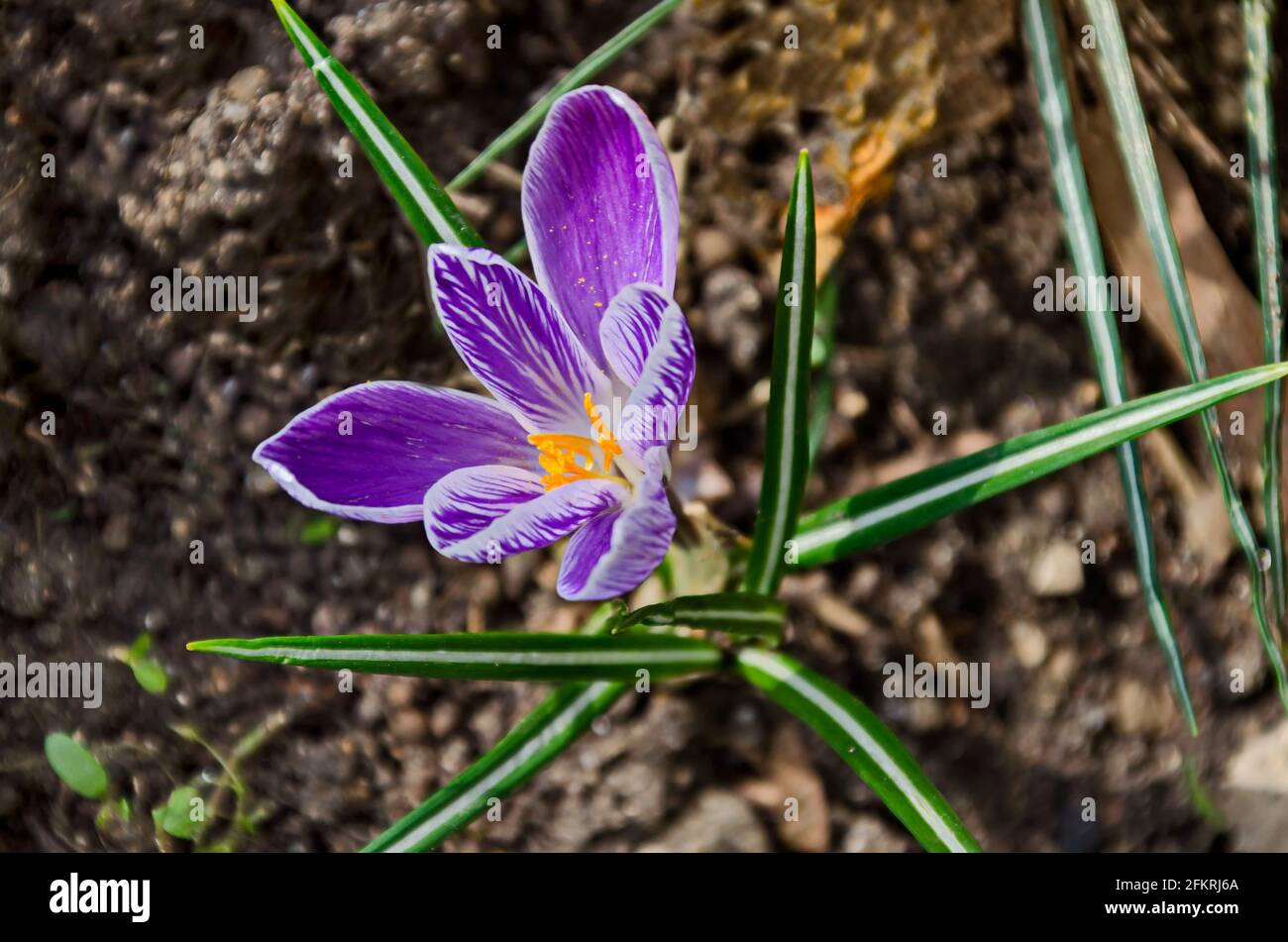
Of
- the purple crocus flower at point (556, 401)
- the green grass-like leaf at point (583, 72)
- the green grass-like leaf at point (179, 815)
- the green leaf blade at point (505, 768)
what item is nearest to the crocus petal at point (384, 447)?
the purple crocus flower at point (556, 401)

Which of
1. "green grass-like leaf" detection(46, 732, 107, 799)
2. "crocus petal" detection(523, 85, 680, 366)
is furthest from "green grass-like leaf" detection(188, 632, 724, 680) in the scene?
"green grass-like leaf" detection(46, 732, 107, 799)

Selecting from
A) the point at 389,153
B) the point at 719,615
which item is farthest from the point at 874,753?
the point at 389,153

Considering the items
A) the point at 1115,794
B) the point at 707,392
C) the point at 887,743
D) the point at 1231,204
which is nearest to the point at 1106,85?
the point at 1231,204

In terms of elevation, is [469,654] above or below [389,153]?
below

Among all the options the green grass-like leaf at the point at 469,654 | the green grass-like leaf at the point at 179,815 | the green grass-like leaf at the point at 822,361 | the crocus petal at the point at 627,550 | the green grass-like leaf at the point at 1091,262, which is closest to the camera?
the crocus petal at the point at 627,550

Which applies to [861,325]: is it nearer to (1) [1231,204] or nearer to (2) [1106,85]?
(2) [1106,85]

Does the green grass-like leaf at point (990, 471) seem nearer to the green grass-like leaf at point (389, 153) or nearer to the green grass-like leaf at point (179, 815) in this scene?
the green grass-like leaf at point (389, 153)

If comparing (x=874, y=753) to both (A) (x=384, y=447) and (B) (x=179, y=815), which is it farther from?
(B) (x=179, y=815)

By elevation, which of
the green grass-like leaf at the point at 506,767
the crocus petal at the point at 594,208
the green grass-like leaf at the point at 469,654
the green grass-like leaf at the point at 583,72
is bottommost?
the green grass-like leaf at the point at 506,767
